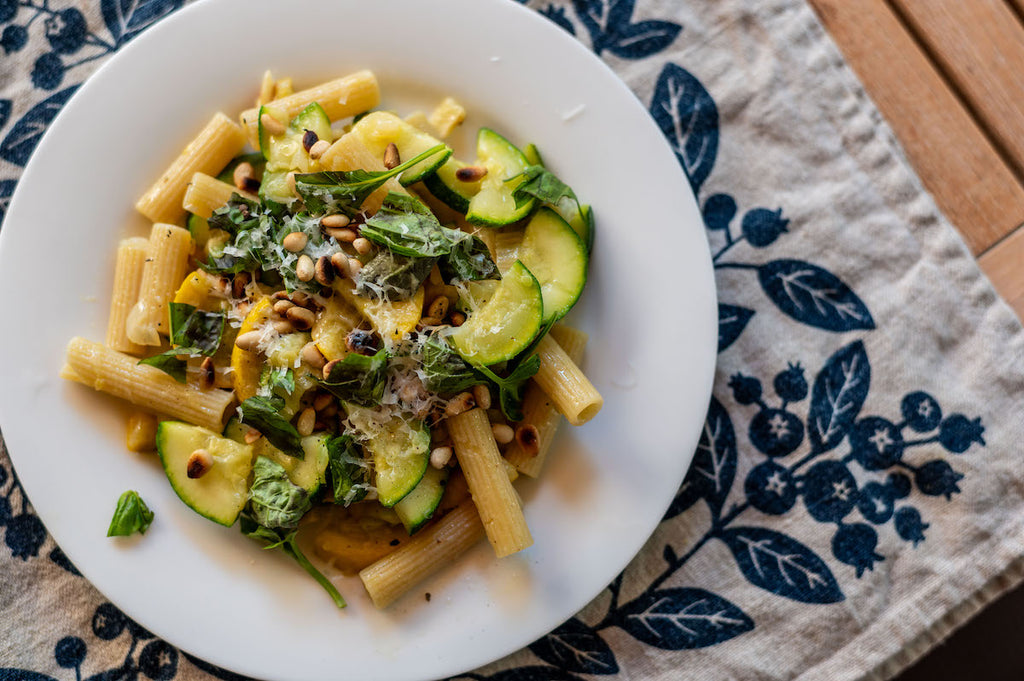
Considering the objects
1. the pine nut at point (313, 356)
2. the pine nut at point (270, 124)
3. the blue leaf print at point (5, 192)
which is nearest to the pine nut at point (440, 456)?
the pine nut at point (313, 356)

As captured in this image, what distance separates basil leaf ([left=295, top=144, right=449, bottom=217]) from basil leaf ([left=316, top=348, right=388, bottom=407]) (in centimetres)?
46

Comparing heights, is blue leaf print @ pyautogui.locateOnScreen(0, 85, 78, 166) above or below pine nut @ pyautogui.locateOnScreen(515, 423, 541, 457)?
above

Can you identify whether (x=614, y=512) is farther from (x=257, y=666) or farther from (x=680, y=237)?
(x=257, y=666)

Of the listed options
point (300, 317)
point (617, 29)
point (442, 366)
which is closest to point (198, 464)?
point (300, 317)

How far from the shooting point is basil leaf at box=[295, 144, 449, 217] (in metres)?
2.19

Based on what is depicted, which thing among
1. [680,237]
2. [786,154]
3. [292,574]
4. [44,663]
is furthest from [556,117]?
[44,663]

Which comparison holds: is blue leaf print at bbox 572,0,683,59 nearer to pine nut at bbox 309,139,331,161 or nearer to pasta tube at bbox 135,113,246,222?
pine nut at bbox 309,139,331,161

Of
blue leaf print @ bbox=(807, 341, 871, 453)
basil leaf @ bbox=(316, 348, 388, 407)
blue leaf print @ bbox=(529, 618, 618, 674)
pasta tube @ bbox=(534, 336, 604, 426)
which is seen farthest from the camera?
blue leaf print @ bbox=(807, 341, 871, 453)

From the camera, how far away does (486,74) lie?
2.46 meters

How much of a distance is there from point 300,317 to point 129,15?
1.47 metres

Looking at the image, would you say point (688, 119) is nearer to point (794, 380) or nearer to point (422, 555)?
point (794, 380)

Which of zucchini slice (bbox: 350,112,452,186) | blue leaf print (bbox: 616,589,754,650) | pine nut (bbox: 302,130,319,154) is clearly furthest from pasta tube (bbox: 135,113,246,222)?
blue leaf print (bbox: 616,589,754,650)

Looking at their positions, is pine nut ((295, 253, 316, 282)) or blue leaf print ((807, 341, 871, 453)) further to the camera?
blue leaf print ((807, 341, 871, 453))

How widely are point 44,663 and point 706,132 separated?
3.02 m
